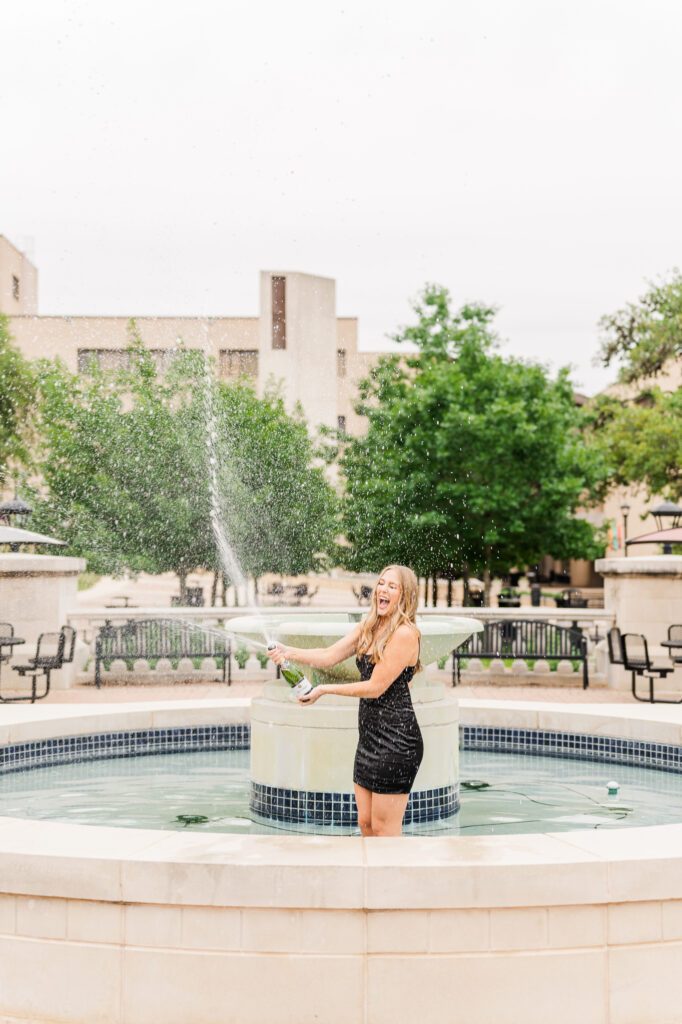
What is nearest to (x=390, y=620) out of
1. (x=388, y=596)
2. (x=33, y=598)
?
(x=388, y=596)

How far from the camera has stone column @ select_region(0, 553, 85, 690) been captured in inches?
603

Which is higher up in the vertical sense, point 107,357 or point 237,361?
point 107,357

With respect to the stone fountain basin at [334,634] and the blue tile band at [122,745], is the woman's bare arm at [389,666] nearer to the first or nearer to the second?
the stone fountain basin at [334,634]

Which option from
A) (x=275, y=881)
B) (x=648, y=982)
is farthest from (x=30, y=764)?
(x=648, y=982)

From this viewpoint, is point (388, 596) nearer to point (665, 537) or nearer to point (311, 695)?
point (311, 695)

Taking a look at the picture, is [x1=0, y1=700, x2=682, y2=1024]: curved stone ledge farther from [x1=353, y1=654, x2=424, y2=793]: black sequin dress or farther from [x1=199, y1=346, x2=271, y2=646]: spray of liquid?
[x1=199, y1=346, x2=271, y2=646]: spray of liquid

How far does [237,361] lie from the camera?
172 feet

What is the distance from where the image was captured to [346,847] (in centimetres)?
489

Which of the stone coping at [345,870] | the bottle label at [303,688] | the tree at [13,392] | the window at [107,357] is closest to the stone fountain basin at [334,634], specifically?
the bottle label at [303,688]

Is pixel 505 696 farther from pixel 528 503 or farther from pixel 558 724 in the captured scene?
pixel 528 503

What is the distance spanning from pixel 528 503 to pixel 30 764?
21.4 m

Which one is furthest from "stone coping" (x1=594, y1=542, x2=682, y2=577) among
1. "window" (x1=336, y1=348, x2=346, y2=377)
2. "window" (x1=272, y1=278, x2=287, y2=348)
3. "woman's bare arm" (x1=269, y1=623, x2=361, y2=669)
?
A: "window" (x1=336, y1=348, x2=346, y2=377)

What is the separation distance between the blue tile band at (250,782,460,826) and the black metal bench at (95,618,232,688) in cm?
837

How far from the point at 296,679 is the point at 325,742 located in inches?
53.7
